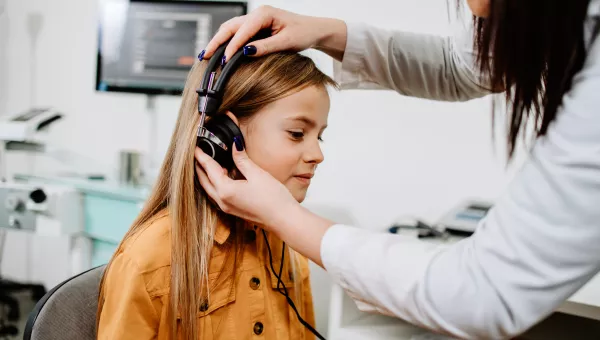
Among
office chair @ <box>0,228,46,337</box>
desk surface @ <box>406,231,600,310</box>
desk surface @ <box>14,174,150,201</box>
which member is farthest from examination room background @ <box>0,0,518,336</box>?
office chair @ <box>0,228,46,337</box>

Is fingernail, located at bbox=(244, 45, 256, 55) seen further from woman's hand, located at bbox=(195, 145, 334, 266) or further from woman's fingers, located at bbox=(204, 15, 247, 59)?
woman's hand, located at bbox=(195, 145, 334, 266)

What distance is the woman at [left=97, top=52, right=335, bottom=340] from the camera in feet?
2.76

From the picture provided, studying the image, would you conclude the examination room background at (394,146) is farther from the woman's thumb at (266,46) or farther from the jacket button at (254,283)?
the jacket button at (254,283)

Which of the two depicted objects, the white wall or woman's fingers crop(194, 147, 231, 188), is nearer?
woman's fingers crop(194, 147, 231, 188)

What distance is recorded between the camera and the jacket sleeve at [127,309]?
0.80m

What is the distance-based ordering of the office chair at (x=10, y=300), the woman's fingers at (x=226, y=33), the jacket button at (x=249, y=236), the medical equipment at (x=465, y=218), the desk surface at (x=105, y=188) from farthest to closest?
the office chair at (x=10, y=300) < the desk surface at (x=105, y=188) < the medical equipment at (x=465, y=218) < the jacket button at (x=249, y=236) < the woman's fingers at (x=226, y=33)

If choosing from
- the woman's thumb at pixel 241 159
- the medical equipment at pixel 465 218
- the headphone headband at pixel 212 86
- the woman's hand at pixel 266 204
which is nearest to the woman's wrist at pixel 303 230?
the woman's hand at pixel 266 204

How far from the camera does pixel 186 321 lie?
854 mm

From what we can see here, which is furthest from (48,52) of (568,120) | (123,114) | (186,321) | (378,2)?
(568,120)

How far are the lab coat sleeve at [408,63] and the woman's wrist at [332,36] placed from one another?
0.01 meters

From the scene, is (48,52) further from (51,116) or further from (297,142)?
(297,142)

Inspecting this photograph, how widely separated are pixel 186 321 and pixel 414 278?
1.55 ft

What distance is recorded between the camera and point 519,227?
1.64 ft

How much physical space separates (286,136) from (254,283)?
305 millimetres
